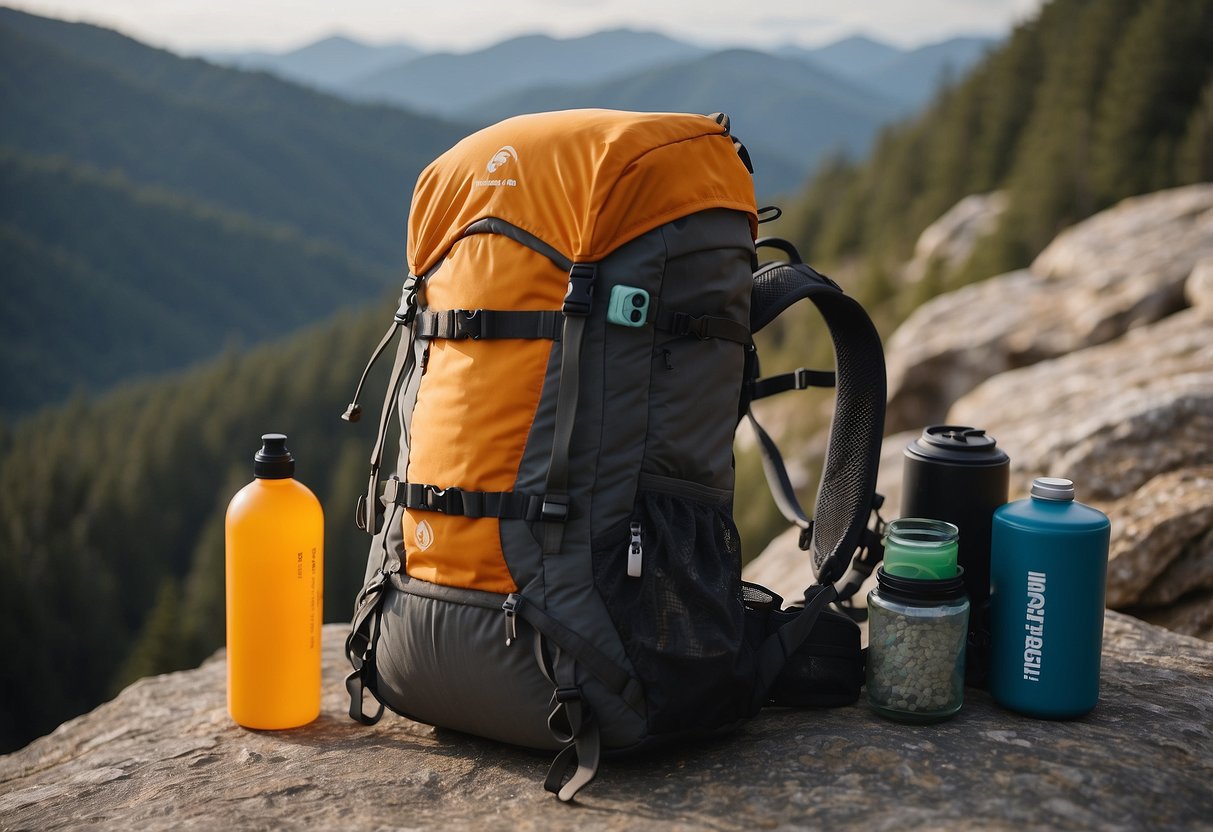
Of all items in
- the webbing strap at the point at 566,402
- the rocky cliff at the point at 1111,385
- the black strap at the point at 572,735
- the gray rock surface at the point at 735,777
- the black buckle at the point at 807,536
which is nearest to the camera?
the gray rock surface at the point at 735,777

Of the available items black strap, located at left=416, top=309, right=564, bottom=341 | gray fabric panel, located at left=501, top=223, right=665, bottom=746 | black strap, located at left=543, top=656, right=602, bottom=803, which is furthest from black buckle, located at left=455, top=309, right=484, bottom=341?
black strap, located at left=543, top=656, right=602, bottom=803

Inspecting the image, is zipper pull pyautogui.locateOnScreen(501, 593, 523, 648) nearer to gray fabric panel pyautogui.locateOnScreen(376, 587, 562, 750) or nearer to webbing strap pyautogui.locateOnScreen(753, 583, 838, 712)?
gray fabric panel pyautogui.locateOnScreen(376, 587, 562, 750)

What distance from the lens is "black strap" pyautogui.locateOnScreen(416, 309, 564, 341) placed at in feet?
9.71

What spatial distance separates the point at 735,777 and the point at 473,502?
3.48ft

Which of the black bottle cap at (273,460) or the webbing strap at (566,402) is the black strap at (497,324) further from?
the black bottle cap at (273,460)

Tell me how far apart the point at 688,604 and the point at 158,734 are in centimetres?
220

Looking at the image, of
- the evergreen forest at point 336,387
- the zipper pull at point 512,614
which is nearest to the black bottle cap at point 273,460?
the zipper pull at point 512,614

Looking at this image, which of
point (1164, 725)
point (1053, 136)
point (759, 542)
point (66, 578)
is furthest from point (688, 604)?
point (66, 578)

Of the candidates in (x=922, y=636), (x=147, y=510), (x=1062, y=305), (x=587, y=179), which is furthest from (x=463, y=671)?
(x=147, y=510)

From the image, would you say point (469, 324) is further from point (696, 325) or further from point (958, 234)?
point (958, 234)

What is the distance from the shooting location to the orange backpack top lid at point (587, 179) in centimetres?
291

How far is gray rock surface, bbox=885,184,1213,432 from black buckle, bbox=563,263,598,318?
23.6 ft

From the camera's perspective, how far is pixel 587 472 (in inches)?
114

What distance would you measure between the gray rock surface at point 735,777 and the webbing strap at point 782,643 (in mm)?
165
